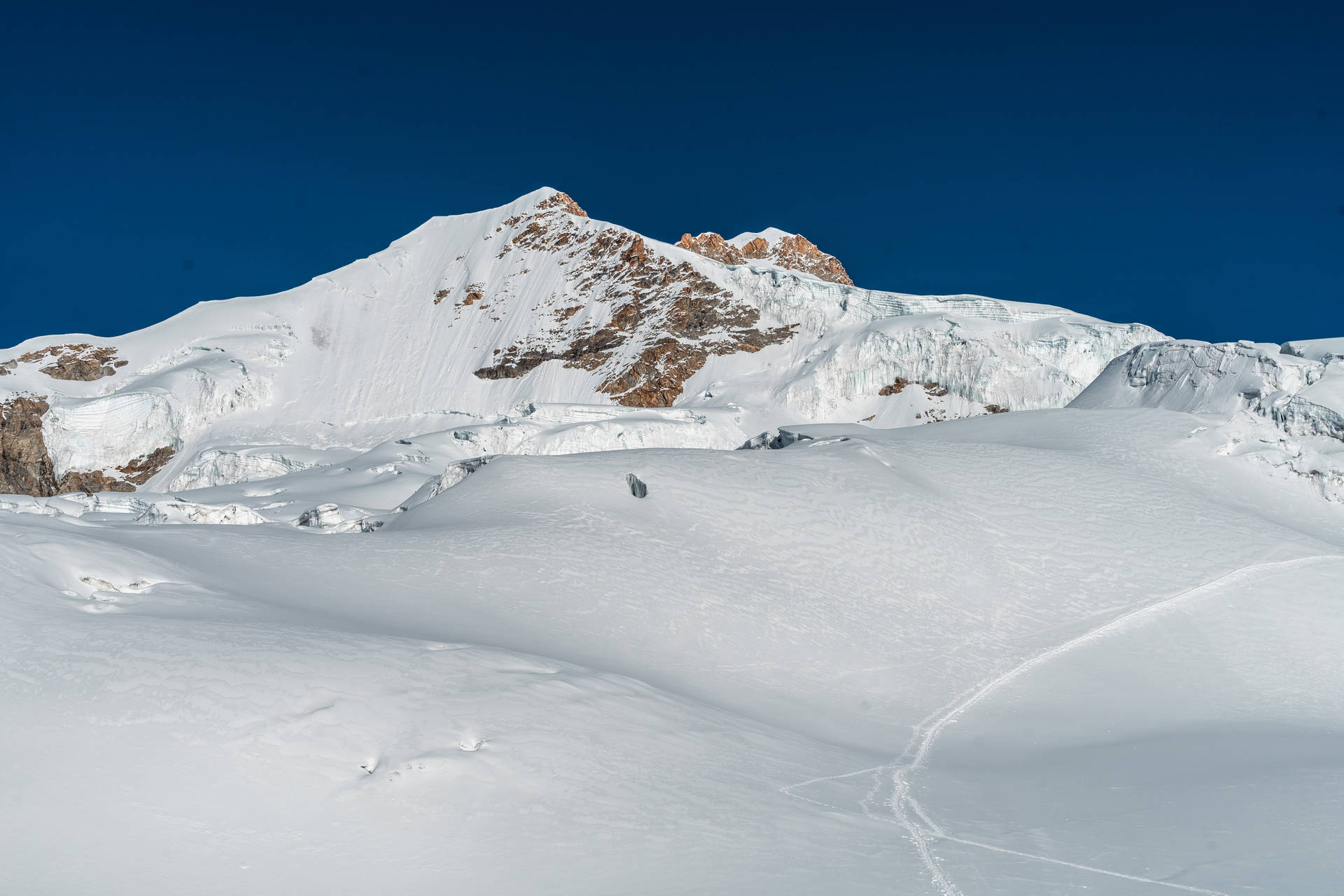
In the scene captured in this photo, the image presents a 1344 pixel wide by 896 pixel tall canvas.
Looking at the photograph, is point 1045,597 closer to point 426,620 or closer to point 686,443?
point 426,620

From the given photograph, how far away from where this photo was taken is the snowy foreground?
8250 millimetres

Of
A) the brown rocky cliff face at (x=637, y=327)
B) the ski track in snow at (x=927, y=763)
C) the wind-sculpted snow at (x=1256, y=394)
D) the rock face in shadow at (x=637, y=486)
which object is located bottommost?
the ski track in snow at (x=927, y=763)

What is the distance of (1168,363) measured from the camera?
144 feet

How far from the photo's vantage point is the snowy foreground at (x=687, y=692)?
8.25 metres

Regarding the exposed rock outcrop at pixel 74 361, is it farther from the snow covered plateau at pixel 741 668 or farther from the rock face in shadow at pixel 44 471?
the snow covered plateau at pixel 741 668

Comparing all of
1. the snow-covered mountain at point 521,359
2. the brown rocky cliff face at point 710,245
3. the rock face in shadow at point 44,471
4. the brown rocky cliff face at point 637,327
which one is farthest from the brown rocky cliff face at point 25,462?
the brown rocky cliff face at point 710,245

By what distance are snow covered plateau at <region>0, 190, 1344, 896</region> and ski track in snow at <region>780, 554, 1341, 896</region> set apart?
7 cm

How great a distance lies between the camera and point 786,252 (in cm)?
17625

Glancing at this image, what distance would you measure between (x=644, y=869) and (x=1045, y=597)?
1576 centimetres

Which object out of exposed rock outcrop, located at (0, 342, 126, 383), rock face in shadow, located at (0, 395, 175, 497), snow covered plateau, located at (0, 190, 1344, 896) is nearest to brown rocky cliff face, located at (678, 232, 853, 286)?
exposed rock outcrop, located at (0, 342, 126, 383)

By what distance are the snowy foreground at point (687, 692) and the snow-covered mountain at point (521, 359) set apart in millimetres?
49072

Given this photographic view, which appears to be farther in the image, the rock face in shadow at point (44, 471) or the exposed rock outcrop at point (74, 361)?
the exposed rock outcrop at point (74, 361)

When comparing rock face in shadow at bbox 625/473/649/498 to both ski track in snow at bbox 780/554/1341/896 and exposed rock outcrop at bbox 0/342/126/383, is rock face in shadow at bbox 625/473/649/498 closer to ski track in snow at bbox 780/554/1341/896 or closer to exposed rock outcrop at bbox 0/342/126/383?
ski track in snow at bbox 780/554/1341/896

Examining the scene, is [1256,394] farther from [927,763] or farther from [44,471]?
[44,471]
